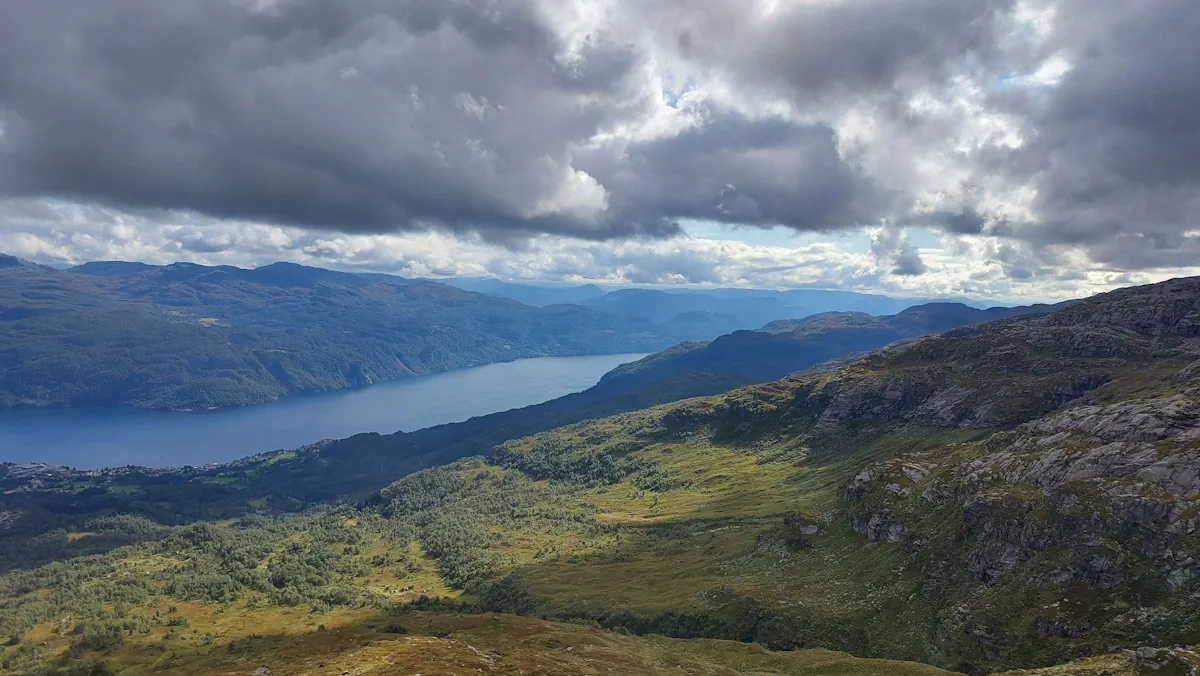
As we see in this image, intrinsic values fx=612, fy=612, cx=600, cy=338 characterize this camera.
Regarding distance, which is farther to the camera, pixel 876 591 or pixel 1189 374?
pixel 1189 374

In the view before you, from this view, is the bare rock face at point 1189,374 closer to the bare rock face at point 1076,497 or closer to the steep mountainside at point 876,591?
the steep mountainside at point 876,591

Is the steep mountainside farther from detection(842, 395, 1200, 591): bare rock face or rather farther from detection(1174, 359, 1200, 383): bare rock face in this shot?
detection(1174, 359, 1200, 383): bare rock face

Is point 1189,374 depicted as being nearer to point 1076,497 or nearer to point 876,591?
point 1076,497

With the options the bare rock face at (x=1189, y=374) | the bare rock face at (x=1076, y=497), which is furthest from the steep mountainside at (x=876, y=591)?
the bare rock face at (x=1189, y=374)

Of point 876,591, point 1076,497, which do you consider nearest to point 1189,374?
point 1076,497

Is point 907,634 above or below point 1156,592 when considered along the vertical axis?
below

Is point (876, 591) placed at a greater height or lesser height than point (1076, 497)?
lesser

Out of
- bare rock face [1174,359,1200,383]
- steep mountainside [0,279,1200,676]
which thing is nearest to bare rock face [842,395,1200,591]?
steep mountainside [0,279,1200,676]

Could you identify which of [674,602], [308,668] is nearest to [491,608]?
[674,602]

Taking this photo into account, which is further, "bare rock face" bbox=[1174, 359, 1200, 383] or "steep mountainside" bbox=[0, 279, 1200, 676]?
"bare rock face" bbox=[1174, 359, 1200, 383]

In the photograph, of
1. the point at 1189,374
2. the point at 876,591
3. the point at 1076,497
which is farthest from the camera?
the point at 1189,374

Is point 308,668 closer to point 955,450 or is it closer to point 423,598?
point 423,598
